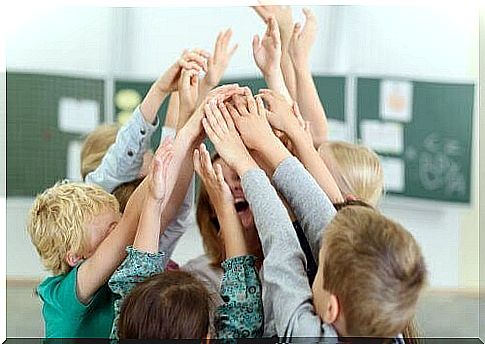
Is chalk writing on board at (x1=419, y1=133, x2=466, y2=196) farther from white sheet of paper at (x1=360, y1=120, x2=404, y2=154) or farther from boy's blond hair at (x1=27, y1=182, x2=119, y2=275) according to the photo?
boy's blond hair at (x1=27, y1=182, x2=119, y2=275)

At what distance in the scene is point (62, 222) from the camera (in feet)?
3.62

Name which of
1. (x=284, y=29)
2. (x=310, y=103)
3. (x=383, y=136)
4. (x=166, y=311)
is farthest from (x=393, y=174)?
(x=166, y=311)

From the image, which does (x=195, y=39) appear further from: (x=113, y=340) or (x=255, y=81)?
(x=113, y=340)

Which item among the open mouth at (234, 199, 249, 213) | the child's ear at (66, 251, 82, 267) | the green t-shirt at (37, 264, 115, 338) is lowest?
the green t-shirt at (37, 264, 115, 338)

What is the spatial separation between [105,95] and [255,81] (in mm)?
244

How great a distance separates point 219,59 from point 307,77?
5.3 inches

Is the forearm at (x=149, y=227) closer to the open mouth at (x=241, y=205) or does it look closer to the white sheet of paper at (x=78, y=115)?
the open mouth at (x=241, y=205)

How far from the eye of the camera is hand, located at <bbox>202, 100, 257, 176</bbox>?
1.08 m

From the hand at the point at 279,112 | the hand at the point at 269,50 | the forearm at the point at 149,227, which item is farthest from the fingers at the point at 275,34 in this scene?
the forearm at the point at 149,227

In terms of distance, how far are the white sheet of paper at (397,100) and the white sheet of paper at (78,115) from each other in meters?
0.45

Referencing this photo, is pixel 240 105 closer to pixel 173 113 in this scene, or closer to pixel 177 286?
pixel 173 113

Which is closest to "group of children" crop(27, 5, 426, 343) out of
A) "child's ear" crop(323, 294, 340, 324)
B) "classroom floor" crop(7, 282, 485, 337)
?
"child's ear" crop(323, 294, 340, 324)

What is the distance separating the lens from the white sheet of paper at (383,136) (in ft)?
4.34

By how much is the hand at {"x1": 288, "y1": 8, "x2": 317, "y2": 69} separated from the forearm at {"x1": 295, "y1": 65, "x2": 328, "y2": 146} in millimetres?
12
